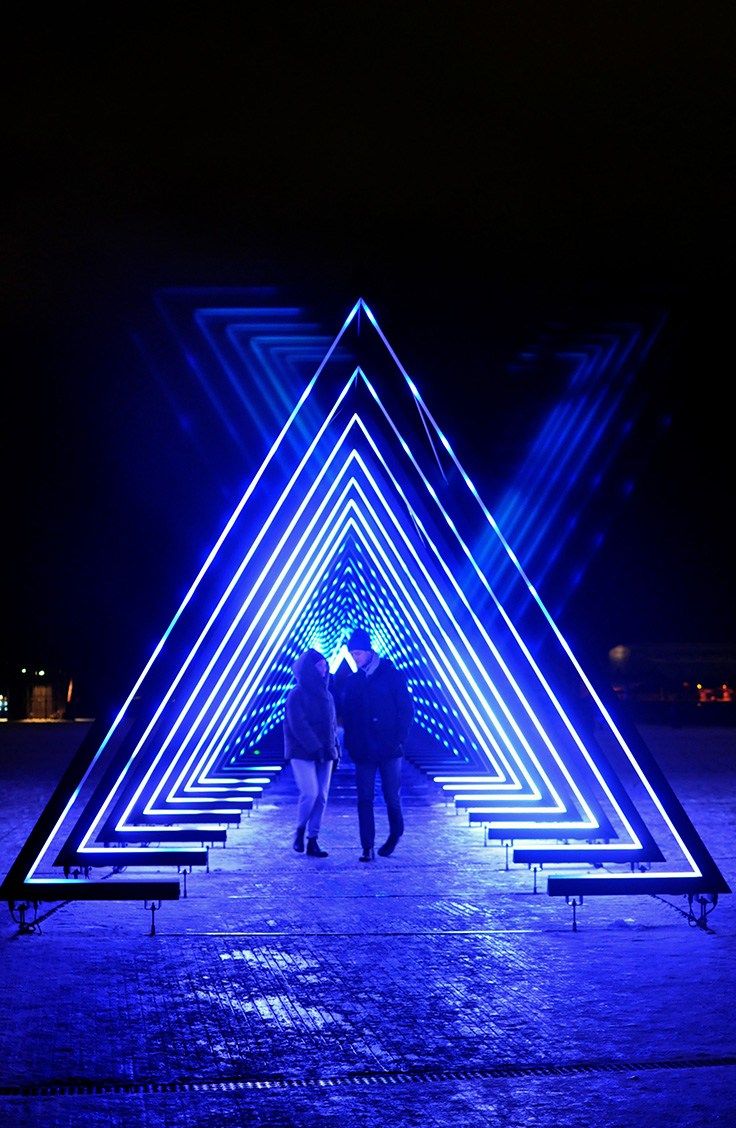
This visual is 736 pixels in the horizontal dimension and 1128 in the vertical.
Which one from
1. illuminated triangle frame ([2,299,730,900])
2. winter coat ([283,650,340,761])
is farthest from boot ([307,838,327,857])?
illuminated triangle frame ([2,299,730,900])

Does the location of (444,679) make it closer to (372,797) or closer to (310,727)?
(310,727)

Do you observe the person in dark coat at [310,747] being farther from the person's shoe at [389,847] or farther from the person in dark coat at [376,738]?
the person's shoe at [389,847]

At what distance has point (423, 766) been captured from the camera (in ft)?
55.9

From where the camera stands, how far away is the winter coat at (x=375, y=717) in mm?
9523

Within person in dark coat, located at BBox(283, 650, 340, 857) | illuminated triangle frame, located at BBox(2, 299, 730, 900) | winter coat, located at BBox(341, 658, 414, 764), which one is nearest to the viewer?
illuminated triangle frame, located at BBox(2, 299, 730, 900)

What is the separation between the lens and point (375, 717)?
9.60 meters

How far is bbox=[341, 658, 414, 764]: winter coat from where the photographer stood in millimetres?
9523

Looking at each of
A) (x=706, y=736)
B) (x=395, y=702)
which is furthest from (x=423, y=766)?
(x=706, y=736)

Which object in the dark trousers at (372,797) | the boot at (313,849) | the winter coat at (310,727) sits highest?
the winter coat at (310,727)

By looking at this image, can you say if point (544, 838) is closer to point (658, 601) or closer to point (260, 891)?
point (260, 891)

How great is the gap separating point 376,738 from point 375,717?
0.53ft

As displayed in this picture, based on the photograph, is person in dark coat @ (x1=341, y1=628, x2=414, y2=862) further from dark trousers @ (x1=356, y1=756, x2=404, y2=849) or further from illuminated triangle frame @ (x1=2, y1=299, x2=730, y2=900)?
illuminated triangle frame @ (x1=2, y1=299, x2=730, y2=900)

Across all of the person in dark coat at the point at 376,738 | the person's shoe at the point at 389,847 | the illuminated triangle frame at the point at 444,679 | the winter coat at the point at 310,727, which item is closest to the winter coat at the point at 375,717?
the person in dark coat at the point at 376,738

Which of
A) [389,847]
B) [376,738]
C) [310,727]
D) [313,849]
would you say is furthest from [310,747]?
[389,847]
